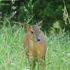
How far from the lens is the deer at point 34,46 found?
4.70 meters

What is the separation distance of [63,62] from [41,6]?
12.7ft

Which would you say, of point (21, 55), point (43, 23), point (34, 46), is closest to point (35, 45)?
point (34, 46)

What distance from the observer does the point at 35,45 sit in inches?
186

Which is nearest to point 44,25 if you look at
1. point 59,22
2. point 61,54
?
point 59,22

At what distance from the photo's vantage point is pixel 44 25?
915 centimetres

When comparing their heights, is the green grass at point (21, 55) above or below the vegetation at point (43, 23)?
below

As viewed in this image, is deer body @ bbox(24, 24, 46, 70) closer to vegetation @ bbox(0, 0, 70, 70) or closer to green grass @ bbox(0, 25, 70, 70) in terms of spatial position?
green grass @ bbox(0, 25, 70, 70)

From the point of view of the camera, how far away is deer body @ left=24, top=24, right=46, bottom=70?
4699 mm

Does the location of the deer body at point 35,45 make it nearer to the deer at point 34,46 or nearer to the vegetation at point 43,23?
the deer at point 34,46

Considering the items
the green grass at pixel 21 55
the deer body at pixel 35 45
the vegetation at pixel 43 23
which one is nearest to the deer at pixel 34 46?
the deer body at pixel 35 45

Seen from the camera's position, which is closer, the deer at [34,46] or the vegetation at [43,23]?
the deer at [34,46]

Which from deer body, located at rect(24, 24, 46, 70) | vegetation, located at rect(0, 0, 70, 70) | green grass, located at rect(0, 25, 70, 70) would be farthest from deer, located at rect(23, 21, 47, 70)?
vegetation, located at rect(0, 0, 70, 70)

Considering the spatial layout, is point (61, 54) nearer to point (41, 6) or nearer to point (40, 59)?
point (40, 59)

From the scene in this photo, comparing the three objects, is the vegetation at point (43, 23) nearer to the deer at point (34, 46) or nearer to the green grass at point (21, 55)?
the green grass at point (21, 55)
